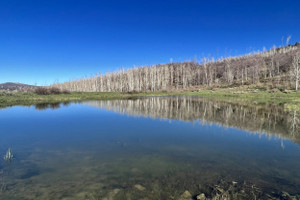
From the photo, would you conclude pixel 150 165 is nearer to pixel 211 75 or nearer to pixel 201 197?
pixel 201 197

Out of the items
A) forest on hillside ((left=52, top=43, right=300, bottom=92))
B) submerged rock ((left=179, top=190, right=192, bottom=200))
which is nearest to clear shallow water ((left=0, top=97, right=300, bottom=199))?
submerged rock ((left=179, top=190, right=192, bottom=200))

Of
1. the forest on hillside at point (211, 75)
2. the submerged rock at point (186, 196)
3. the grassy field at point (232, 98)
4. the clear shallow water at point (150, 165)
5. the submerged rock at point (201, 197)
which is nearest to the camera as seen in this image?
the submerged rock at point (201, 197)

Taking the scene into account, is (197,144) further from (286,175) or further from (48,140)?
(48,140)

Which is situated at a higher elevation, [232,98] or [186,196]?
[232,98]

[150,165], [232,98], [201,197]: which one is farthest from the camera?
[232,98]

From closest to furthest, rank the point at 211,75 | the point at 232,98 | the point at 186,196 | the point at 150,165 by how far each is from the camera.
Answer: the point at 186,196
the point at 150,165
the point at 232,98
the point at 211,75

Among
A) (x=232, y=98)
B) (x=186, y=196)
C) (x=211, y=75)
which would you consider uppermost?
(x=211, y=75)

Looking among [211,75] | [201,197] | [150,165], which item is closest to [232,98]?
[150,165]

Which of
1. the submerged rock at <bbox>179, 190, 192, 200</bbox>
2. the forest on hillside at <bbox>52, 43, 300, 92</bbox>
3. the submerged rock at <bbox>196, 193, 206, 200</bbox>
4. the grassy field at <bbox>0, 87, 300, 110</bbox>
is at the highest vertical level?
the forest on hillside at <bbox>52, 43, 300, 92</bbox>

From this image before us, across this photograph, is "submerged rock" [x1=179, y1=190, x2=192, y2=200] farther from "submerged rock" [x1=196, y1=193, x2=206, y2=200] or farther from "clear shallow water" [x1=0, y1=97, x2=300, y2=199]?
"submerged rock" [x1=196, y1=193, x2=206, y2=200]

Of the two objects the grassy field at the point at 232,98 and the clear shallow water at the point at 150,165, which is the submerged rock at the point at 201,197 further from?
the grassy field at the point at 232,98

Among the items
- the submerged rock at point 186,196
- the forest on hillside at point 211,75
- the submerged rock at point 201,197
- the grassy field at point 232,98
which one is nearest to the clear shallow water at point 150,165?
the submerged rock at point 186,196

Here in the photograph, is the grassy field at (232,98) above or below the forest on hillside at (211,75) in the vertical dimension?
below

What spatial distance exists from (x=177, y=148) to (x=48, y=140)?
24.0 ft
